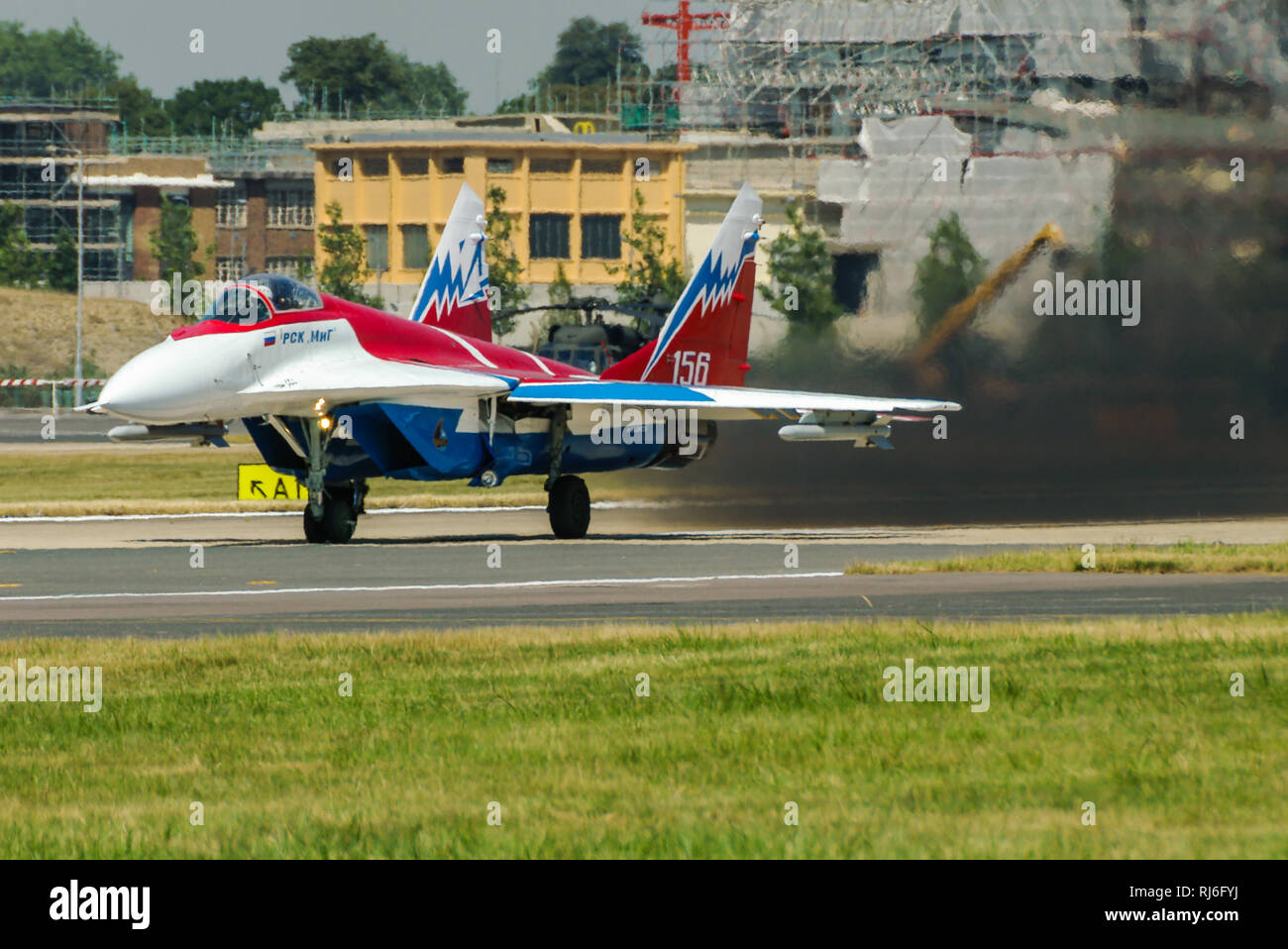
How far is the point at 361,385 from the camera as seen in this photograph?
28906 mm

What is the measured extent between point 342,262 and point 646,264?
16.3 meters

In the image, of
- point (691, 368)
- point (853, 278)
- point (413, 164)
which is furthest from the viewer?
point (413, 164)

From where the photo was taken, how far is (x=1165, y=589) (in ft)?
72.6

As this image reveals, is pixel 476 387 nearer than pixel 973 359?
Yes

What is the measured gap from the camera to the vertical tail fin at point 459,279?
1389 inches

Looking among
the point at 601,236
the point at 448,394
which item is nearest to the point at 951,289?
the point at 448,394

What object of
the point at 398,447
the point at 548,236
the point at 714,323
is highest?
the point at 548,236

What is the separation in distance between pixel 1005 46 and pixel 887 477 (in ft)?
27.0

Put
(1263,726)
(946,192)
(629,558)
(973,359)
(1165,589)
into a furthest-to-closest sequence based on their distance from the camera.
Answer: (946,192) → (973,359) → (629,558) → (1165,589) → (1263,726)

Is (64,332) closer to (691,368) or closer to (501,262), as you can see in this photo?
(501,262)

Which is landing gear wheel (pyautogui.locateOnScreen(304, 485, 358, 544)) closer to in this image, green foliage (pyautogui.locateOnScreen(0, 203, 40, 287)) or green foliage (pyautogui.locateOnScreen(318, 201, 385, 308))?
green foliage (pyautogui.locateOnScreen(318, 201, 385, 308))

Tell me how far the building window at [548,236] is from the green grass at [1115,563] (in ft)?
311
